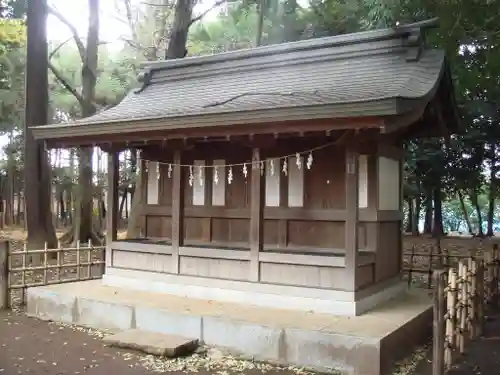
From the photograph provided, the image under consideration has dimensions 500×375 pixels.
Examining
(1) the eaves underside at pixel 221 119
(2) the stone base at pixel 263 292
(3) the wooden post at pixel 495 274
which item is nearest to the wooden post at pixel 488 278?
(3) the wooden post at pixel 495 274

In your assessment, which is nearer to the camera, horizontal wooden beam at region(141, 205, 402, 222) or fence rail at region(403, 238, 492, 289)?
horizontal wooden beam at region(141, 205, 402, 222)

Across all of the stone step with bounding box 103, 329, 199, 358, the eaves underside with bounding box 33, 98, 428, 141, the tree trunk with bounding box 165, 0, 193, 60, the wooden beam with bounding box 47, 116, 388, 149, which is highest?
the tree trunk with bounding box 165, 0, 193, 60

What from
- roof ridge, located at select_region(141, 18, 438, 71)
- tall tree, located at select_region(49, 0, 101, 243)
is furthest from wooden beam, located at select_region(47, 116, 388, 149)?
tall tree, located at select_region(49, 0, 101, 243)

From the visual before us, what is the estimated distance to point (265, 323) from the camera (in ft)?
20.8

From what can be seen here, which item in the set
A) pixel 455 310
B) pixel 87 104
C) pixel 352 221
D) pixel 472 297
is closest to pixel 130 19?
pixel 87 104

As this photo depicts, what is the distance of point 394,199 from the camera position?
8578mm

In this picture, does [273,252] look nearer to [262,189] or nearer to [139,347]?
[262,189]

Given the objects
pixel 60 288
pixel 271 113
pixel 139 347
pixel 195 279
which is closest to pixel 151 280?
pixel 195 279

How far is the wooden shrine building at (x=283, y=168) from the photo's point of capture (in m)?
6.88

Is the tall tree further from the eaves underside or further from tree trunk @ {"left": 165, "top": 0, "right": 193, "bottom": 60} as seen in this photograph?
the eaves underside

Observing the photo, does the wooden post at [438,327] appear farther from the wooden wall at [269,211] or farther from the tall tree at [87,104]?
the tall tree at [87,104]

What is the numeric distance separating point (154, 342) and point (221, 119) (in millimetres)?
3127

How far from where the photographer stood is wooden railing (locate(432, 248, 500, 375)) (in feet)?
17.1

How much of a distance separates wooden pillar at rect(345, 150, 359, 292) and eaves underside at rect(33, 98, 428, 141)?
3.40 ft
